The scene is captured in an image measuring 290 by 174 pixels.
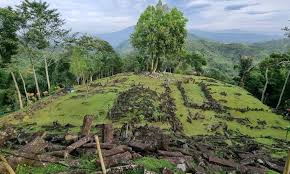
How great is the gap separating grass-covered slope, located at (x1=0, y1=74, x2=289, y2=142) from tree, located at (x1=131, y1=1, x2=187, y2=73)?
9575mm

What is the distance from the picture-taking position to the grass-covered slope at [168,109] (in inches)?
1534

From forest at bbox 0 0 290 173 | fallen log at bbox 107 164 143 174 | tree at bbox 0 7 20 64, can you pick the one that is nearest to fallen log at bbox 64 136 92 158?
forest at bbox 0 0 290 173

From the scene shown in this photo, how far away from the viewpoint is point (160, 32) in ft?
208

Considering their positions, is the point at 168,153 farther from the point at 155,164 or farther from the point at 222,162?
the point at 222,162

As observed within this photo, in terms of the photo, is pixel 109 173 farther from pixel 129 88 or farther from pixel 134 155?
pixel 129 88

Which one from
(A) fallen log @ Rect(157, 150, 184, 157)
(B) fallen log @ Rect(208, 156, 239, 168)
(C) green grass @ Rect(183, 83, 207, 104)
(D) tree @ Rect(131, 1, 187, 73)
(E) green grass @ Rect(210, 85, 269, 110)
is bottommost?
(E) green grass @ Rect(210, 85, 269, 110)

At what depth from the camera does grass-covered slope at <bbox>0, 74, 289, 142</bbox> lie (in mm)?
38969

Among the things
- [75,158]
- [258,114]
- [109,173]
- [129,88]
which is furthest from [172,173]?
[129,88]

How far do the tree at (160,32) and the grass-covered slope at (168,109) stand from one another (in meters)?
9.58

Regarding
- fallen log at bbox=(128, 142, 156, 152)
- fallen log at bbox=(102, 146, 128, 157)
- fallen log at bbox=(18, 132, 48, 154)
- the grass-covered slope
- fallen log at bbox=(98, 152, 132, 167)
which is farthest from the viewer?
the grass-covered slope

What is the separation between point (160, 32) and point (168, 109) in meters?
23.3

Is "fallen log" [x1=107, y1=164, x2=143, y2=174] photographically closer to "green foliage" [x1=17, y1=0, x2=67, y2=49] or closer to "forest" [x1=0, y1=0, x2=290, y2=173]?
"forest" [x1=0, y1=0, x2=290, y2=173]

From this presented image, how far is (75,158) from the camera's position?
628 inches

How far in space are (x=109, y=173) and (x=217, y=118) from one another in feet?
98.5
